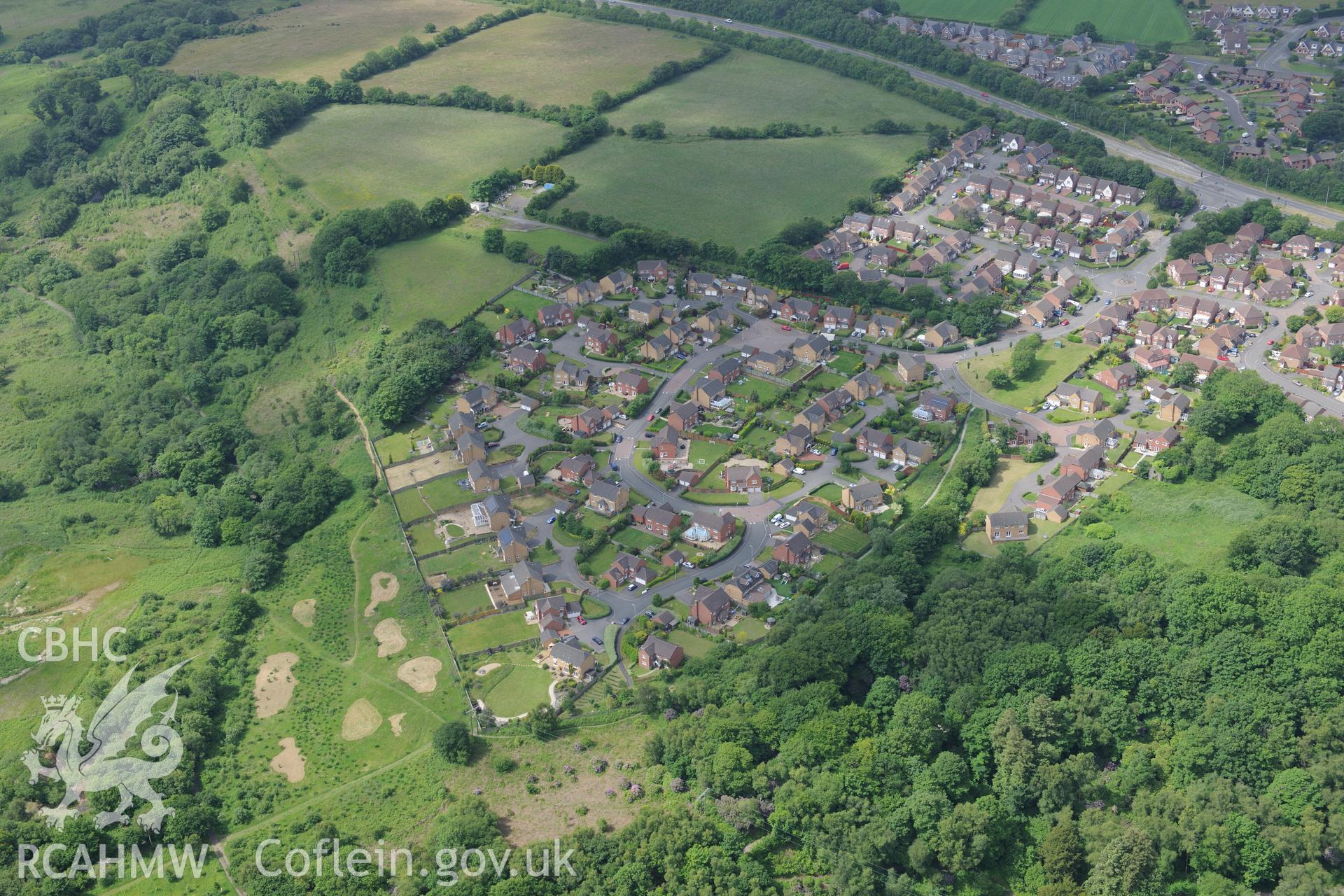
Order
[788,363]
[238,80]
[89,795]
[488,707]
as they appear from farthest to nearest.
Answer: [238,80], [788,363], [488,707], [89,795]

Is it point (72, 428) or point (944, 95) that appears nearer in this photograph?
point (72, 428)

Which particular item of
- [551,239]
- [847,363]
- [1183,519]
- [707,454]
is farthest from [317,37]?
[1183,519]

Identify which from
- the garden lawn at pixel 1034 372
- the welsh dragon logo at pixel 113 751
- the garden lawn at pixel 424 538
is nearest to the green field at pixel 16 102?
the garden lawn at pixel 424 538

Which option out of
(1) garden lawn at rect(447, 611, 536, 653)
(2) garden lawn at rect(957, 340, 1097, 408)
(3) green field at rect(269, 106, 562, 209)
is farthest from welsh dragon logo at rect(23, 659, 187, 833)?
(3) green field at rect(269, 106, 562, 209)

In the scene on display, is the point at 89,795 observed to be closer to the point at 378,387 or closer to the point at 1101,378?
the point at 378,387

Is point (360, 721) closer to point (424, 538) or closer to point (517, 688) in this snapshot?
point (517, 688)

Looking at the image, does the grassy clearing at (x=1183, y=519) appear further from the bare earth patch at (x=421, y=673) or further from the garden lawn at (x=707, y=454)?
the bare earth patch at (x=421, y=673)

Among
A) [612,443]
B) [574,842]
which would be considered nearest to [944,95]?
[612,443]
